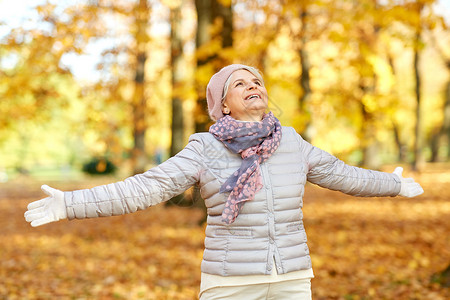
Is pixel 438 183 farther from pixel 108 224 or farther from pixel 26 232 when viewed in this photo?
pixel 26 232

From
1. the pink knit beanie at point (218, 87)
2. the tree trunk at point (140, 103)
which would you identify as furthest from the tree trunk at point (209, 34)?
the pink knit beanie at point (218, 87)

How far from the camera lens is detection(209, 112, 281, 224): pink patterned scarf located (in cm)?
242

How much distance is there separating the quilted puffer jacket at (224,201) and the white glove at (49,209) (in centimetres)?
3

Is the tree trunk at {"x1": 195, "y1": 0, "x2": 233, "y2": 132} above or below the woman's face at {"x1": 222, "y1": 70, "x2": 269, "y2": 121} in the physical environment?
above

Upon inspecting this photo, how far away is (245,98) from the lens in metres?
2.63

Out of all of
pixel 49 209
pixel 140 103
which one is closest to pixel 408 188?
pixel 49 209

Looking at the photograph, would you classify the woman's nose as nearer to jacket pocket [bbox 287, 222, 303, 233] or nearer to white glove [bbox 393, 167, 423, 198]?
jacket pocket [bbox 287, 222, 303, 233]

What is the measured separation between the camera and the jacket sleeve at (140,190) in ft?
7.86

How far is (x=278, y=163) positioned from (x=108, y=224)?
11.3 m

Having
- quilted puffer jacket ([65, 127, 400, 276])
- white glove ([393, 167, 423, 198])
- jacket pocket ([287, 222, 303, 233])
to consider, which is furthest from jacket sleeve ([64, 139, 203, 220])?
white glove ([393, 167, 423, 198])

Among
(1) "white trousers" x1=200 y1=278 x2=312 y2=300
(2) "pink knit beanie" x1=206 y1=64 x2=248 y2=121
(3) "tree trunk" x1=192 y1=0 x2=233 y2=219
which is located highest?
(3) "tree trunk" x1=192 y1=0 x2=233 y2=219

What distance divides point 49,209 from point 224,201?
0.79 meters

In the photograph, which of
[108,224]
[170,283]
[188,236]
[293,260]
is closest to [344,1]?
[170,283]

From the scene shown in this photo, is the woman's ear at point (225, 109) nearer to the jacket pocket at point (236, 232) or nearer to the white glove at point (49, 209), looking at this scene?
the jacket pocket at point (236, 232)
